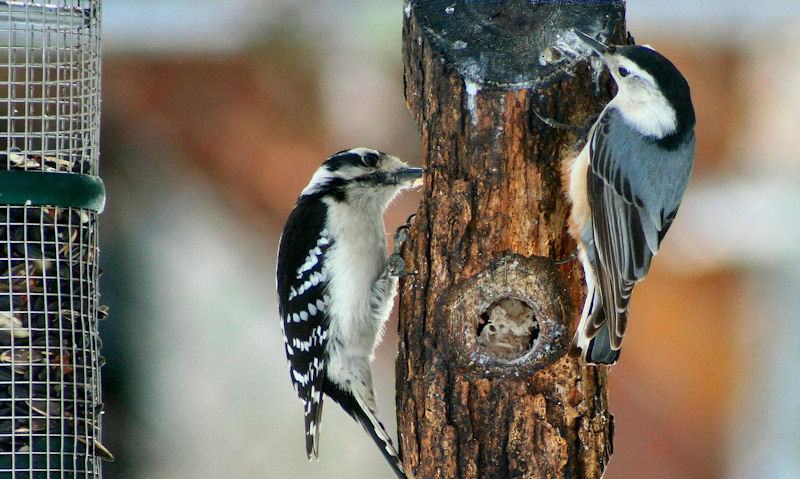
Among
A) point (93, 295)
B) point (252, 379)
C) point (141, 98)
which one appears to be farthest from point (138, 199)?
point (93, 295)

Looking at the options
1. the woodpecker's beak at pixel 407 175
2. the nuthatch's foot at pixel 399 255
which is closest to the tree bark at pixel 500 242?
the nuthatch's foot at pixel 399 255

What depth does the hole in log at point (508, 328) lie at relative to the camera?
2941 mm

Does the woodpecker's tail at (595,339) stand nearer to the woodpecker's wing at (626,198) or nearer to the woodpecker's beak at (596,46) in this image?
the woodpecker's wing at (626,198)

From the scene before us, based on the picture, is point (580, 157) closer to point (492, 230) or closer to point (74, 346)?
point (492, 230)

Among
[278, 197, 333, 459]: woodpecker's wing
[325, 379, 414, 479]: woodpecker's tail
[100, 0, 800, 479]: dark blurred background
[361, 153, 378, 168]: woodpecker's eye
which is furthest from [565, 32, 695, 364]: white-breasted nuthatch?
[100, 0, 800, 479]: dark blurred background

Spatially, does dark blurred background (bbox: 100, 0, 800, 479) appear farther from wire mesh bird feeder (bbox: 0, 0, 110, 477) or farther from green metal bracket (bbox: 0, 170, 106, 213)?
green metal bracket (bbox: 0, 170, 106, 213)

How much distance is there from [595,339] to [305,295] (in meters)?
1.18

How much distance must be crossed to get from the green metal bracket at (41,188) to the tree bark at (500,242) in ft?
3.24

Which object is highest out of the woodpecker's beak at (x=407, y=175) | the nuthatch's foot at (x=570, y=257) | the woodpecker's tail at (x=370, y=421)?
the woodpecker's beak at (x=407, y=175)

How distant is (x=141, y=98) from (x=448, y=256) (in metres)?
1.87

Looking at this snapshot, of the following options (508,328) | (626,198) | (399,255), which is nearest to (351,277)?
(399,255)

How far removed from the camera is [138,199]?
14.0 ft

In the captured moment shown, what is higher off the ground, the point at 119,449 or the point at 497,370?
the point at 497,370

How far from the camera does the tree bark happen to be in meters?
2.87
